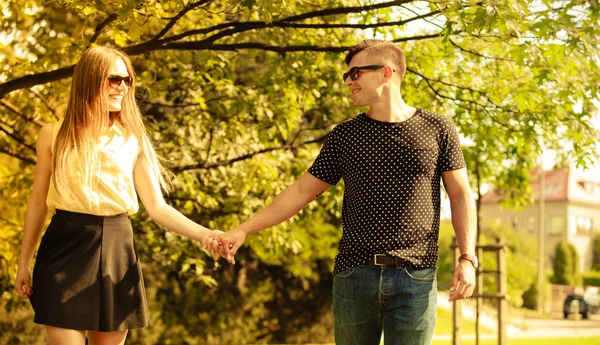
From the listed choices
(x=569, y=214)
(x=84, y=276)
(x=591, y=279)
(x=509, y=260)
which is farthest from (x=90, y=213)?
(x=569, y=214)

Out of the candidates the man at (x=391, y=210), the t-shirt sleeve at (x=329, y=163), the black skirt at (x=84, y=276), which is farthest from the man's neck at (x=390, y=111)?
the black skirt at (x=84, y=276)

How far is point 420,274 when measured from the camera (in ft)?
12.0

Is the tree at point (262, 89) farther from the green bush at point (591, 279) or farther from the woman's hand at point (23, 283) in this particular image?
the green bush at point (591, 279)

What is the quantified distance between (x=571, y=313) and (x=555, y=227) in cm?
3290

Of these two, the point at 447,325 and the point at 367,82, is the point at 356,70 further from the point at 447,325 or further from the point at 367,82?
the point at 447,325

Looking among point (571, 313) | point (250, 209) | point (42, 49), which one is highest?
point (42, 49)

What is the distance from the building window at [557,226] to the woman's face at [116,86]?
71.1 metres

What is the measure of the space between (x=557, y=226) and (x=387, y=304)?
236ft

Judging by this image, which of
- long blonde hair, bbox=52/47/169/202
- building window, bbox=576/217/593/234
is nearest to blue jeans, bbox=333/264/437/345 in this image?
long blonde hair, bbox=52/47/169/202

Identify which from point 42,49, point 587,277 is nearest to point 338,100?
point 42,49

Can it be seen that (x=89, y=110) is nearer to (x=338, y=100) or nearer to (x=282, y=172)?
(x=338, y=100)

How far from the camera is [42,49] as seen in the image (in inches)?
420

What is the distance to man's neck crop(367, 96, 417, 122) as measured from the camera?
3.87m

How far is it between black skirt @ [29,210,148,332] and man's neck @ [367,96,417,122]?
1.32 meters
